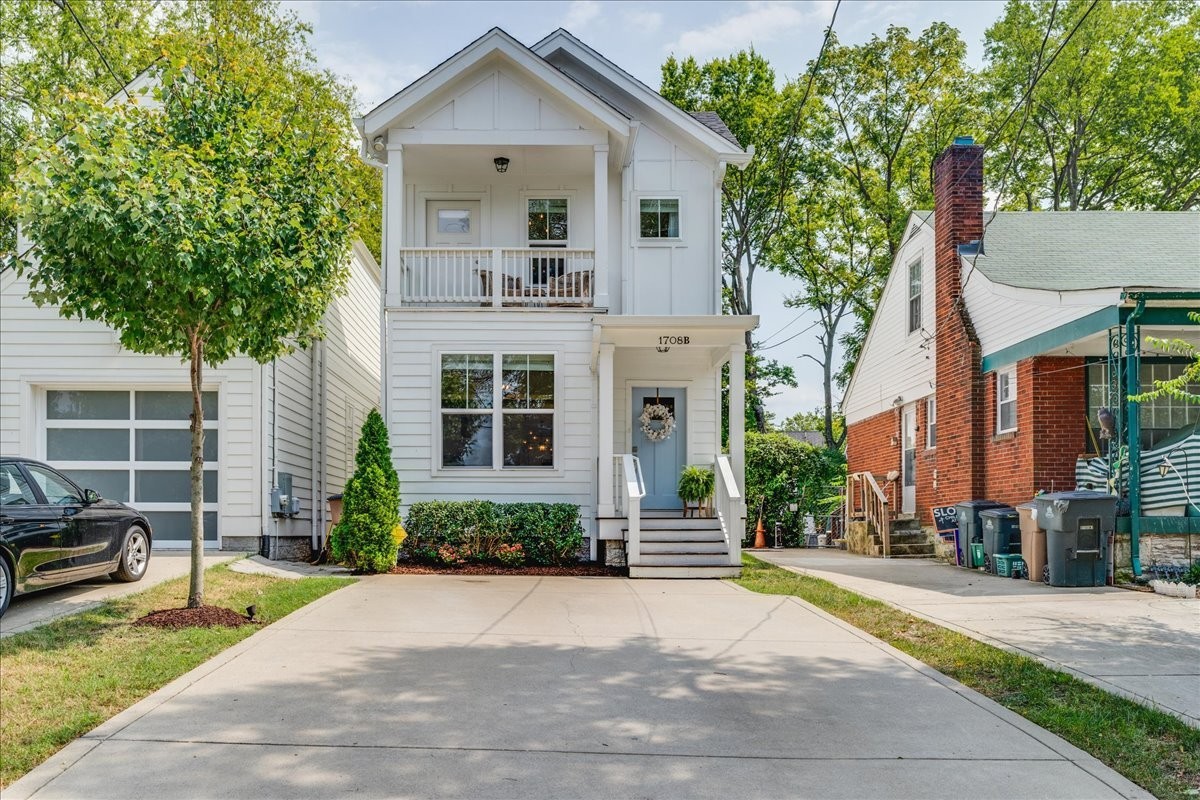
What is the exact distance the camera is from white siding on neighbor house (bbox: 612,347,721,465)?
16.0m

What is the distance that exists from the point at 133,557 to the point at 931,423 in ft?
46.0

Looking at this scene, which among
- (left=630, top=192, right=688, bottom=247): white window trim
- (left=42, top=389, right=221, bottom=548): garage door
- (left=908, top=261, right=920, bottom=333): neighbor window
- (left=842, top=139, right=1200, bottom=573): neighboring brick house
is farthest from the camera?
(left=908, top=261, right=920, bottom=333): neighbor window

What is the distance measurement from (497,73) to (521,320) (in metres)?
4.04

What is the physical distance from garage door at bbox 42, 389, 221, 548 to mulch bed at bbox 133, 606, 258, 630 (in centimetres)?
554

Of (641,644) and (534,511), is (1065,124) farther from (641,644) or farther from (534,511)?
(641,644)

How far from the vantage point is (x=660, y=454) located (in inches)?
666

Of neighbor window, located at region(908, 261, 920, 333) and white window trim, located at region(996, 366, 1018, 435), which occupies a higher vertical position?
neighbor window, located at region(908, 261, 920, 333)

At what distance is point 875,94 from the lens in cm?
2870

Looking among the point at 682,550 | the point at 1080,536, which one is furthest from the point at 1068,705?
the point at 682,550

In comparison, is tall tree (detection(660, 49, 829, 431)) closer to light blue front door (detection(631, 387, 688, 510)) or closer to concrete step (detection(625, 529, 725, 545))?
light blue front door (detection(631, 387, 688, 510))

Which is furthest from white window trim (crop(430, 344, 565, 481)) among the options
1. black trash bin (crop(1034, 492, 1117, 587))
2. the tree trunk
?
black trash bin (crop(1034, 492, 1117, 587))

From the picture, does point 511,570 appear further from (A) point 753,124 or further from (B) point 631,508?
(A) point 753,124

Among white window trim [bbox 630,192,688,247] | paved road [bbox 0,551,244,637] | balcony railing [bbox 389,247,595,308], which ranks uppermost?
white window trim [bbox 630,192,688,247]

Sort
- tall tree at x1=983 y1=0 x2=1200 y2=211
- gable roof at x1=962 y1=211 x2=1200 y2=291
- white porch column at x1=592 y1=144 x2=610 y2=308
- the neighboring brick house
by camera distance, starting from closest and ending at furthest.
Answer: the neighboring brick house
gable roof at x1=962 y1=211 x2=1200 y2=291
white porch column at x1=592 y1=144 x2=610 y2=308
tall tree at x1=983 y1=0 x2=1200 y2=211
